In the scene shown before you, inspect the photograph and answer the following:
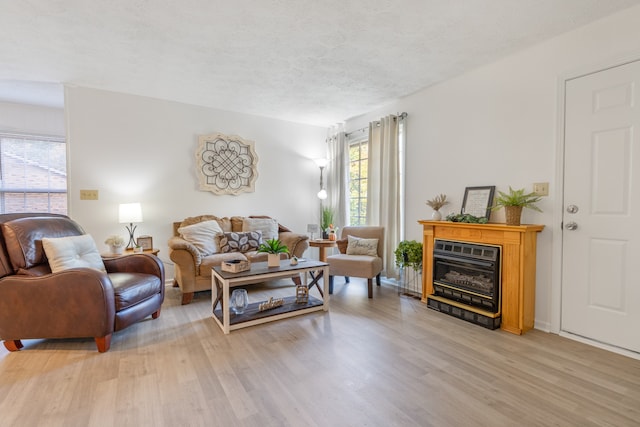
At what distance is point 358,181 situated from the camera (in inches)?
190

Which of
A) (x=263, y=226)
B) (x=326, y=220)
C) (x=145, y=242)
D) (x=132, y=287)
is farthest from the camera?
(x=326, y=220)

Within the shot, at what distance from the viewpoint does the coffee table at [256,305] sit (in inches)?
101

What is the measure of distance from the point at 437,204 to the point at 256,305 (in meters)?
2.21

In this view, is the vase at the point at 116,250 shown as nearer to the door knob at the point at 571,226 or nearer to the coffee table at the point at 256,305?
the coffee table at the point at 256,305

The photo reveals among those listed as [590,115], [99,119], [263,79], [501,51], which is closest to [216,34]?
[263,79]

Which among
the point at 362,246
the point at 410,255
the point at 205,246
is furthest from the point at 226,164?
the point at 410,255

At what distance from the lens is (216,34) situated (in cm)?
248

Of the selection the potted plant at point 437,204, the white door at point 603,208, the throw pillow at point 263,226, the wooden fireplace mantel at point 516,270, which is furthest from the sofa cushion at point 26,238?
the white door at point 603,208

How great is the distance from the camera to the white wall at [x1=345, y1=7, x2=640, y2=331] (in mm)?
2365

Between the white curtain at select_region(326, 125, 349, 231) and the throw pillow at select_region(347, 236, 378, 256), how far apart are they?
37.6 inches

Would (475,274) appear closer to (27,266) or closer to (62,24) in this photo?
(27,266)

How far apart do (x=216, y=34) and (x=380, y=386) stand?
9.40ft

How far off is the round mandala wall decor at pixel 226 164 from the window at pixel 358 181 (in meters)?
1.55

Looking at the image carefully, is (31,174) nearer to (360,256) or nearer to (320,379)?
(360,256)
